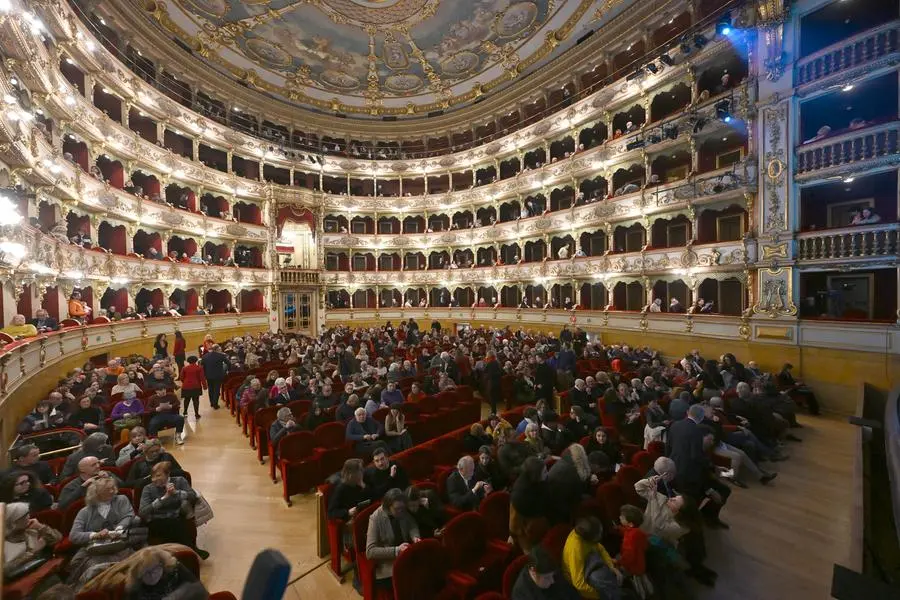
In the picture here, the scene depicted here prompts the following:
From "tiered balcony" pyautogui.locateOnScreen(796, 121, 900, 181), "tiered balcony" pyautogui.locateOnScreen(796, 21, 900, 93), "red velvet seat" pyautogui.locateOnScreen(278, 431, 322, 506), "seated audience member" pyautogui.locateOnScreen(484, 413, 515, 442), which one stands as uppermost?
"tiered balcony" pyautogui.locateOnScreen(796, 21, 900, 93)

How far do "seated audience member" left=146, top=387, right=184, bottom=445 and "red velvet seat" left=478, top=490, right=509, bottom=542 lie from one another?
6.27 m

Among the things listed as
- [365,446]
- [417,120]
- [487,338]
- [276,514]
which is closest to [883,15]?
[487,338]

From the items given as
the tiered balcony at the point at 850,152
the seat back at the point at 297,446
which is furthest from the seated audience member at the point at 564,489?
the tiered balcony at the point at 850,152

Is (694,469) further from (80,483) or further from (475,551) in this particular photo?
(80,483)

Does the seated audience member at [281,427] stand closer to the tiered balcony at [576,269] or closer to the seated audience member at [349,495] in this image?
the seated audience member at [349,495]

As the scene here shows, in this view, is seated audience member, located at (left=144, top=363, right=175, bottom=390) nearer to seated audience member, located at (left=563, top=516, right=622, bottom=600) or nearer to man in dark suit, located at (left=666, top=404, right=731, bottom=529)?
seated audience member, located at (left=563, top=516, right=622, bottom=600)

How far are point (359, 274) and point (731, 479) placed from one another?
2400 cm

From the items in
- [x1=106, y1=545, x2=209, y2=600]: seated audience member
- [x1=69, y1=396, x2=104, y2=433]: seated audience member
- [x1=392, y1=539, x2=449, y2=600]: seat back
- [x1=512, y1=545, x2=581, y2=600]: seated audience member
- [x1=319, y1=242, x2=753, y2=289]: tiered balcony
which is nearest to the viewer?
[x1=106, y1=545, x2=209, y2=600]: seated audience member

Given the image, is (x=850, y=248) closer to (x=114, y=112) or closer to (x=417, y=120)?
(x=417, y=120)

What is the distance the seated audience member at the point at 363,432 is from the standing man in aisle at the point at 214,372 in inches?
225

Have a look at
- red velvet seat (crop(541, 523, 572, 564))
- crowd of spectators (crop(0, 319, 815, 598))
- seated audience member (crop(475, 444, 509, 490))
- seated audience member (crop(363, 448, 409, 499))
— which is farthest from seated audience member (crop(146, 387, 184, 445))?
red velvet seat (crop(541, 523, 572, 564))

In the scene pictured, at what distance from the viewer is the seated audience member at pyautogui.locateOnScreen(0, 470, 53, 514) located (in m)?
3.72

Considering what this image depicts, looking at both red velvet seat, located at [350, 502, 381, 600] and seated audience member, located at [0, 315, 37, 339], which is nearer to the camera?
red velvet seat, located at [350, 502, 381, 600]

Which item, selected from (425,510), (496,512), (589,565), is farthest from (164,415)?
(589,565)
